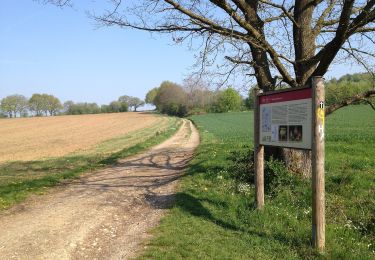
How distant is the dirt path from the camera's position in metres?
6.37

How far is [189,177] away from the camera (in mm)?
12148

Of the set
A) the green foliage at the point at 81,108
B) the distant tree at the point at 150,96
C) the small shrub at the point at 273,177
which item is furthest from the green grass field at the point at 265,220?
the distant tree at the point at 150,96

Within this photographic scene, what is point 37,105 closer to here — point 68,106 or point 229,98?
point 68,106

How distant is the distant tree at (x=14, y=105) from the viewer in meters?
145

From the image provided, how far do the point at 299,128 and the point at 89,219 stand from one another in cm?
416

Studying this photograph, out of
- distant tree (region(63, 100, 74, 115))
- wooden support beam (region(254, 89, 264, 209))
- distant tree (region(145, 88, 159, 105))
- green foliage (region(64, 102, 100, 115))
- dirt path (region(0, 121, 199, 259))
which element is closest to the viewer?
dirt path (region(0, 121, 199, 259))

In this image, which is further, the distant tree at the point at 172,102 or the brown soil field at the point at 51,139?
the distant tree at the point at 172,102

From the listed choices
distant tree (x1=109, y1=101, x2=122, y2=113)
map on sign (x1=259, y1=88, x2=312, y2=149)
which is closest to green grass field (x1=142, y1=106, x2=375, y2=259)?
map on sign (x1=259, y1=88, x2=312, y2=149)

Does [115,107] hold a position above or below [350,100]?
above

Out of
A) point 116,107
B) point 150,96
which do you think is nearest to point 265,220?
point 116,107

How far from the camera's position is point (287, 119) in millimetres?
7172

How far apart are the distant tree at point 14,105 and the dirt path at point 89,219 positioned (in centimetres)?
14423

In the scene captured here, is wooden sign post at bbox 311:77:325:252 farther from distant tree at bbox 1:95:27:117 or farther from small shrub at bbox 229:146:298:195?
distant tree at bbox 1:95:27:117

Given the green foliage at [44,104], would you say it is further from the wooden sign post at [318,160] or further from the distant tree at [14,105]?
the wooden sign post at [318,160]
